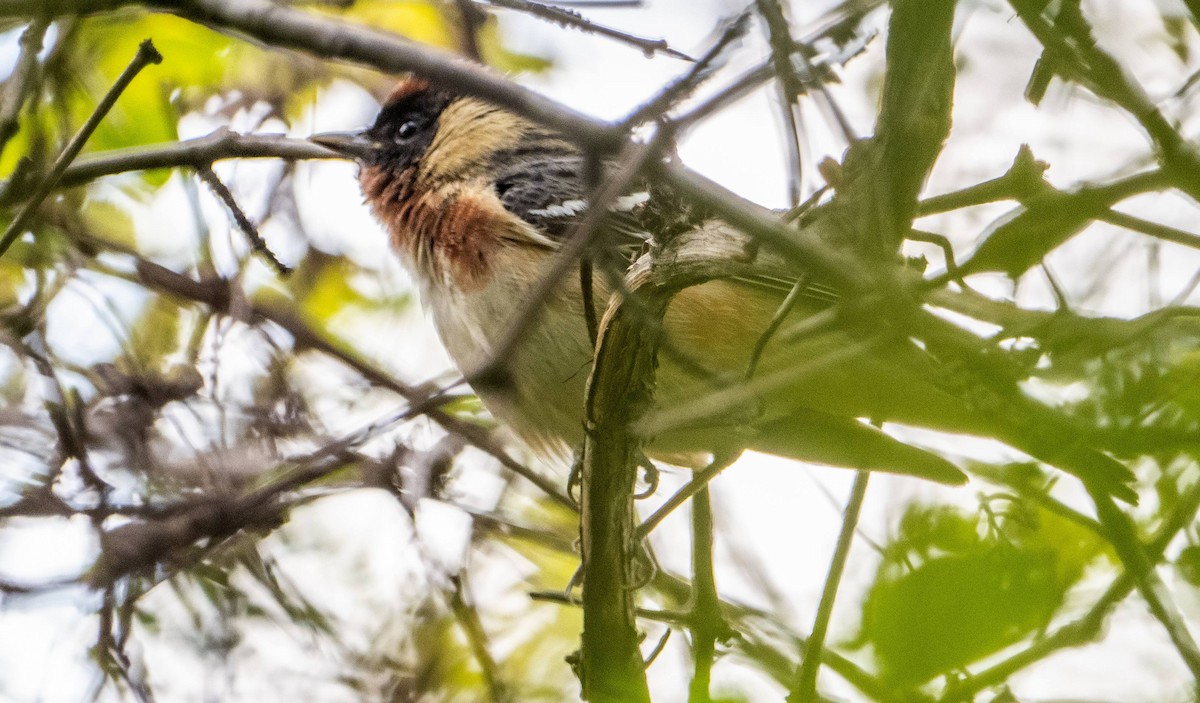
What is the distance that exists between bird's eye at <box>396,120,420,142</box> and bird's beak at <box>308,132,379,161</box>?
109mm

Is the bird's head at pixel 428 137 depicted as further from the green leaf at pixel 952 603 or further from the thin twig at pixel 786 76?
the green leaf at pixel 952 603

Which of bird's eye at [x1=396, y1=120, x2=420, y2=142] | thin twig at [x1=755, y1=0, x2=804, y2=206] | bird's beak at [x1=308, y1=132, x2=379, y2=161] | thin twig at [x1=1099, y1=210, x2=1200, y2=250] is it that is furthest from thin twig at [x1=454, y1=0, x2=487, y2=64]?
thin twig at [x1=1099, y1=210, x2=1200, y2=250]

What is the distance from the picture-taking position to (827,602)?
9.46ft

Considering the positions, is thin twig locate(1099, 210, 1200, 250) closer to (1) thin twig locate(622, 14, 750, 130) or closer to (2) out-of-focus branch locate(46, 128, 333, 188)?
(1) thin twig locate(622, 14, 750, 130)

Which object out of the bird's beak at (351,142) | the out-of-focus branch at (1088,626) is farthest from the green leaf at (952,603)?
the bird's beak at (351,142)

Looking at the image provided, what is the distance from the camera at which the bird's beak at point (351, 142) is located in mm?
4678

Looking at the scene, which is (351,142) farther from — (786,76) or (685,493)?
(786,76)

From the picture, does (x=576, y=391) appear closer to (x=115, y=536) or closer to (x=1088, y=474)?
(x=115, y=536)

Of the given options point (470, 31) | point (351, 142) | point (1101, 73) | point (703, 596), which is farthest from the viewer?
point (470, 31)

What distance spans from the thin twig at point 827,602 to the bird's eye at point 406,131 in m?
2.43

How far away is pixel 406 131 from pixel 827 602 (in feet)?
9.52

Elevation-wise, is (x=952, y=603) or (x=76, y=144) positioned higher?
(x=76, y=144)

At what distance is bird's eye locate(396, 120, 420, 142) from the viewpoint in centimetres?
484

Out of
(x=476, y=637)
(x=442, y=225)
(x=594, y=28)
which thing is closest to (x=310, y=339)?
(x=442, y=225)
